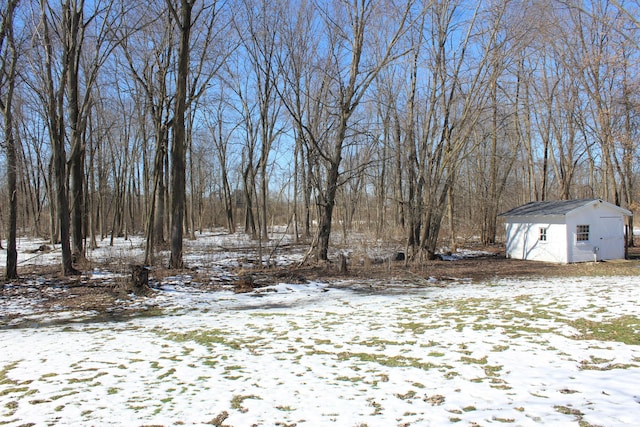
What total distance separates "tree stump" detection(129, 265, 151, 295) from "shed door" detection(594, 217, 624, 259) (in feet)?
57.1

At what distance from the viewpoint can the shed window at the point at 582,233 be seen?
55.2ft

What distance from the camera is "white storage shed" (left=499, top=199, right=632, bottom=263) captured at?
1666cm

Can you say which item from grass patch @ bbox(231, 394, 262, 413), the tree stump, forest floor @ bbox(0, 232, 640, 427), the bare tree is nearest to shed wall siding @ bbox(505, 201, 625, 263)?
forest floor @ bbox(0, 232, 640, 427)

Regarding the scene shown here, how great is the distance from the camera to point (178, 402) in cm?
372

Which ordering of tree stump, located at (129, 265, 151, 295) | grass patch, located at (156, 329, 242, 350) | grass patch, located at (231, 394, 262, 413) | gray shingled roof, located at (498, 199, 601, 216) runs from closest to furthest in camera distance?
grass patch, located at (231, 394, 262, 413) < grass patch, located at (156, 329, 242, 350) < tree stump, located at (129, 265, 151, 295) < gray shingled roof, located at (498, 199, 601, 216)

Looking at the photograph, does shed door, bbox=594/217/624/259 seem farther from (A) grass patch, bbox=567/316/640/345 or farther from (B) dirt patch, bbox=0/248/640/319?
(A) grass patch, bbox=567/316/640/345

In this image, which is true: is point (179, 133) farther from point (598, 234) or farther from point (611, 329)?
point (598, 234)

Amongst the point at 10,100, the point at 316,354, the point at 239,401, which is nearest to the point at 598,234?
the point at 316,354

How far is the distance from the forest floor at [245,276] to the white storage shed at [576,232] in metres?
0.74

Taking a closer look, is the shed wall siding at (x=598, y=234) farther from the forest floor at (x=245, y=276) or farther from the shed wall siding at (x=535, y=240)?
the forest floor at (x=245, y=276)

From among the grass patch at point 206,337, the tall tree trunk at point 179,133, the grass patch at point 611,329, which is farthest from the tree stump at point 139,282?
the grass patch at point 611,329

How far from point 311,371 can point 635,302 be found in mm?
6765

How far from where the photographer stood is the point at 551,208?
17.9m

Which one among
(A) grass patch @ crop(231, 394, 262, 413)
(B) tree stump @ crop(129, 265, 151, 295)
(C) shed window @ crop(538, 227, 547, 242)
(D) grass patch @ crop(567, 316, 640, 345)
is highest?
(C) shed window @ crop(538, 227, 547, 242)
